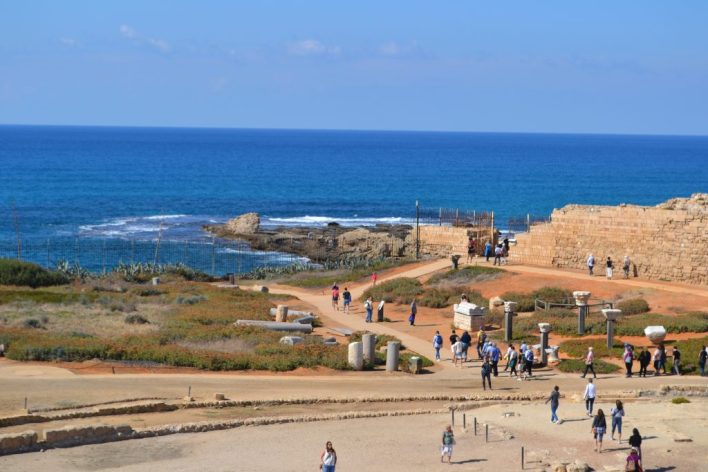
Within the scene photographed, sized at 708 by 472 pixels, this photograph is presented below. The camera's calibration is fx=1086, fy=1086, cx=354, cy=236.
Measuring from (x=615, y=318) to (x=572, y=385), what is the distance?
13.6 feet

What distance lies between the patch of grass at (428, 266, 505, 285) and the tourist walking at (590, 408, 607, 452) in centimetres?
2128

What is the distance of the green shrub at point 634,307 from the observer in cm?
3916

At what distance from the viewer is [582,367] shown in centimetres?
3303

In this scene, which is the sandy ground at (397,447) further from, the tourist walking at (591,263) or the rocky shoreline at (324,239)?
the rocky shoreline at (324,239)

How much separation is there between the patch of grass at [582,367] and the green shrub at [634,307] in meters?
6.16

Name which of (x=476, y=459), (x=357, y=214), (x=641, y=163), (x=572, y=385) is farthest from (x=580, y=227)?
(x=641, y=163)

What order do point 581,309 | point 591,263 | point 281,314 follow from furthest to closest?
point 591,263 → point 281,314 → point 581,309

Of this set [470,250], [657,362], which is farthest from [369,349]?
[470,250]

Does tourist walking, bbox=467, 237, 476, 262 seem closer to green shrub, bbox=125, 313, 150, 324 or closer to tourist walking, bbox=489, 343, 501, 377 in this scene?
green shrub, bbox=125, 313, 150, 324

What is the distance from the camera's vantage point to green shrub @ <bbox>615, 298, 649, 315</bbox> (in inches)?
1542

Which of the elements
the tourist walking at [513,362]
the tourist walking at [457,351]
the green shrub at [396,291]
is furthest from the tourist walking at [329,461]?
the green shrub at [396,291]

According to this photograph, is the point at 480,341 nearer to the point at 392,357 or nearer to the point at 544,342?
the point at 544,342

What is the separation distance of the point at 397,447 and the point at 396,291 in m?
20.5

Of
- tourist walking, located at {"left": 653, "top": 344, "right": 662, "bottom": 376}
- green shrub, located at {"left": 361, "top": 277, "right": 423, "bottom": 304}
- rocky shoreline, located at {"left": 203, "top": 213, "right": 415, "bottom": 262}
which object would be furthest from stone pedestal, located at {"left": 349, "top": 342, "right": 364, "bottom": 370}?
rocky shoreline, located at {"left": 203, "top": 213, "right": 415, "bottom": 262}
